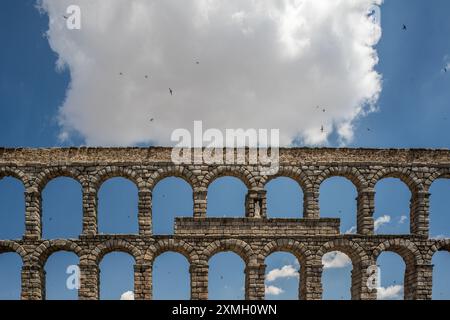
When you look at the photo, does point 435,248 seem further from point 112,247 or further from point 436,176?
point 112,247

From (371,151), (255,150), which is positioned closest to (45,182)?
(255,150)

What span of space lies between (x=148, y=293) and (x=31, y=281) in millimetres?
6033

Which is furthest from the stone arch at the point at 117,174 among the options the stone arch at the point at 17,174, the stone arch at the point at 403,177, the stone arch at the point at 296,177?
the stone arch at the point at 403,177

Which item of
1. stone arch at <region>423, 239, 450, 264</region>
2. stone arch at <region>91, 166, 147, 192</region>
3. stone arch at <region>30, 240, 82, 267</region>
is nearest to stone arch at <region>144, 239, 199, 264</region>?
stone arch at <region>91, 166, 147, 192</region>

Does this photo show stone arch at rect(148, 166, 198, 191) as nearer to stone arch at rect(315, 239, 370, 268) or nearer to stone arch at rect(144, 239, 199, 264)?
stone arch at rect(144, 239, 199, 264)

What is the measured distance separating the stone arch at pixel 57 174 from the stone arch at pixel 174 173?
350 cm

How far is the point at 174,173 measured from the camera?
31.3 meters

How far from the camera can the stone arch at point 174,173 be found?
30.9 metres

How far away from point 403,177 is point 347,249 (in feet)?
17.0

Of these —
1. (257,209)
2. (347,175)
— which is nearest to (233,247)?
(257,209)

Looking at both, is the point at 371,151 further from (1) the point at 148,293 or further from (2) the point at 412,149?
(1) the point at 148,293

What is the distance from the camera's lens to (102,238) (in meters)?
30.0

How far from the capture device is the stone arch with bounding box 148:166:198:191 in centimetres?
3094

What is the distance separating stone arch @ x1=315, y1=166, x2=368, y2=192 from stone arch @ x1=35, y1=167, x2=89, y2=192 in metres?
12.5
